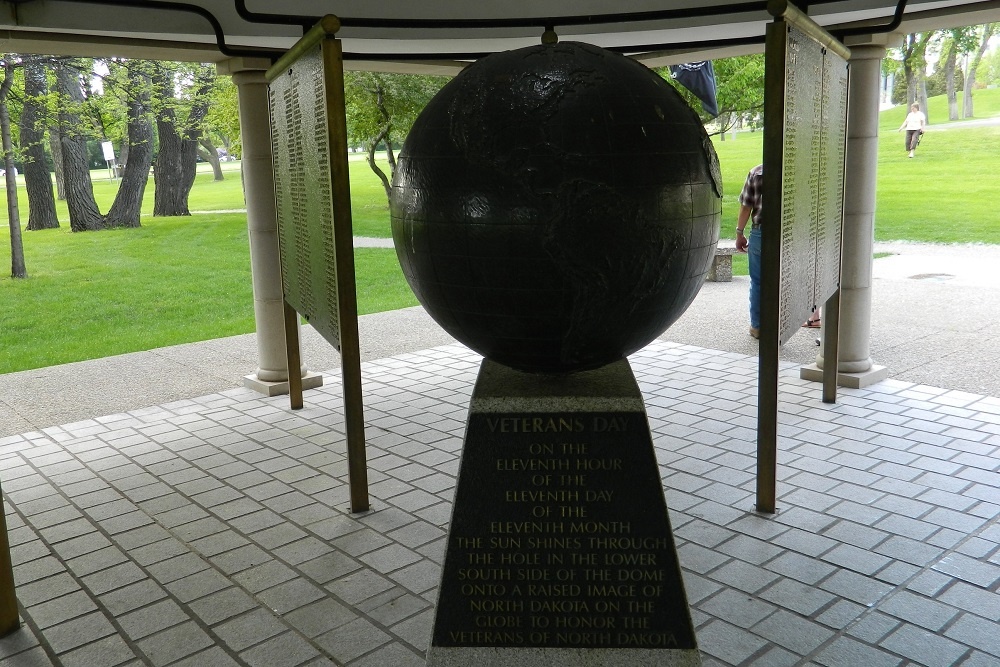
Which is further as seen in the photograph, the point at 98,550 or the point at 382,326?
the point at 382,326

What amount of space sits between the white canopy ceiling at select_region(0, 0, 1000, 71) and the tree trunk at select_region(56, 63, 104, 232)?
8.24 meters

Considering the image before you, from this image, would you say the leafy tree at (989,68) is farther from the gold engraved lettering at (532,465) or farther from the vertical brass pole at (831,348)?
the gold engraved lettering at (532,465)

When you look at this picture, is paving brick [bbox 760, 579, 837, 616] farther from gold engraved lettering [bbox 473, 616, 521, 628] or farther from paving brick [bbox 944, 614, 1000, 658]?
gold engraved lettering [bbox 473, 616, 521, 628]

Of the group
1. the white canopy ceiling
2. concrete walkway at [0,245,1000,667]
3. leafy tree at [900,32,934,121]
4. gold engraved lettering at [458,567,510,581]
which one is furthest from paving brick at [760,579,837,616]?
leafy tree at [900,32,934,121]

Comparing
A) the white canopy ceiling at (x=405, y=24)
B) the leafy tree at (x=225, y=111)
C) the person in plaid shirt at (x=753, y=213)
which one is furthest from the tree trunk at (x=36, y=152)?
the person in plaid shirt at (x=753, y=213)

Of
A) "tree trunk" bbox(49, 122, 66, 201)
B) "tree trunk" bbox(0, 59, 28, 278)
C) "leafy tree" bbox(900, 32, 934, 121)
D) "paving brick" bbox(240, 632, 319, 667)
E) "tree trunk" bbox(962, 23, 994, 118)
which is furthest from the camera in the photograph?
"tree trunk" bbox(962, 23, 994, 118)

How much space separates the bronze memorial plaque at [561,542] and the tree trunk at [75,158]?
1310 cm

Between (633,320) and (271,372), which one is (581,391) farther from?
(271,372)

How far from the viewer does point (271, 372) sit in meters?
7.96

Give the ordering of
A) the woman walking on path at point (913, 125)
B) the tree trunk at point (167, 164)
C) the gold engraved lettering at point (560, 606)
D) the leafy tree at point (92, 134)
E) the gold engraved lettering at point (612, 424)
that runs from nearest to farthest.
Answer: the gold engraved lettering at point (612, 424) < the gold engraved lettering at point (560, 606) < the leafy tree at point (92, 134) < the tree trunk at point (167, 164) < the woman walking on path at point (913, 125)

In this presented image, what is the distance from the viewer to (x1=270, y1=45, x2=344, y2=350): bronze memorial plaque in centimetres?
489

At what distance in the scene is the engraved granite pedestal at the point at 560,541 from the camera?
3137 mm

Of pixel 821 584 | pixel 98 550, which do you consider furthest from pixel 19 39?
pixel 821 584

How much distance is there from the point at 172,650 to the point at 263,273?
4.50 m
